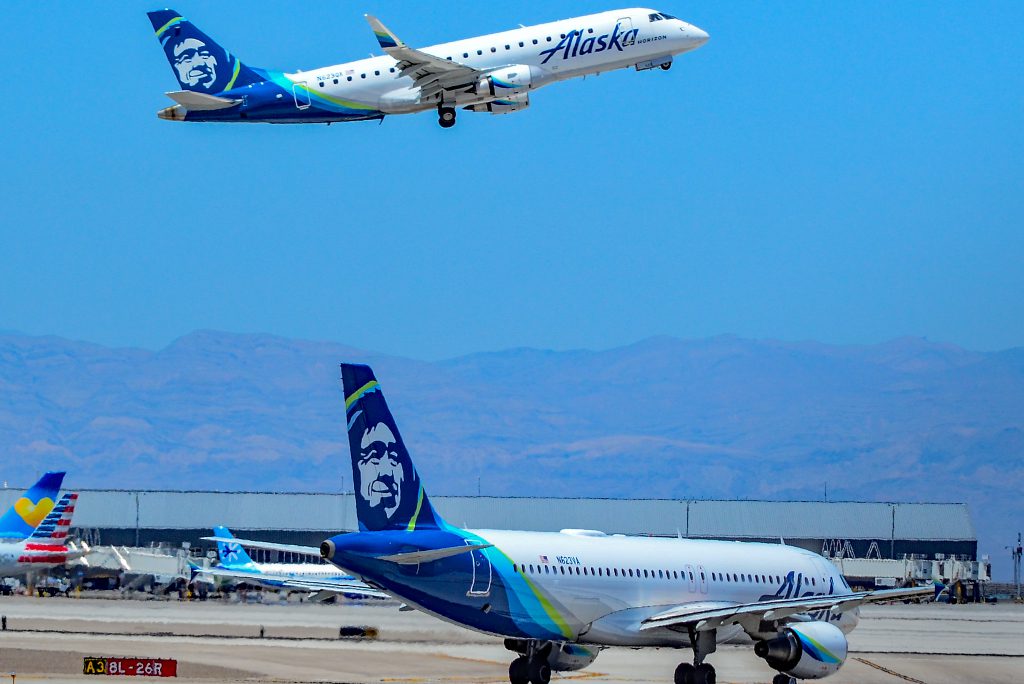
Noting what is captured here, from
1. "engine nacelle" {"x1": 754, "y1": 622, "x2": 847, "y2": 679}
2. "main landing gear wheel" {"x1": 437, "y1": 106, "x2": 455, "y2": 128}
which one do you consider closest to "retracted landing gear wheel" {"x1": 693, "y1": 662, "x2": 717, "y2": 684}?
"engine nacelle" {"x1": 754, "y1": 622, "x2": 847, "y2": 679}

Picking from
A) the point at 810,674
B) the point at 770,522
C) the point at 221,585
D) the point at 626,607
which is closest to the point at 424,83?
the point at 626,607

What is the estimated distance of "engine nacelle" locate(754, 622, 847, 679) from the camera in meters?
40.1

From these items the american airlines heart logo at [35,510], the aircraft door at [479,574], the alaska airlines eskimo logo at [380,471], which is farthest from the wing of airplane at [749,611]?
the american airlines heart logo at [35,510]

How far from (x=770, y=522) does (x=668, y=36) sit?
84.1 metres

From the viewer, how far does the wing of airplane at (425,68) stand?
163 ft

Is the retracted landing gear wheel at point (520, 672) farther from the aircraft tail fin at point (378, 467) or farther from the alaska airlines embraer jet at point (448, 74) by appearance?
the alaska airlines embraer jet at point (448, 74)

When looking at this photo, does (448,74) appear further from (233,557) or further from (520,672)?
(233,557)

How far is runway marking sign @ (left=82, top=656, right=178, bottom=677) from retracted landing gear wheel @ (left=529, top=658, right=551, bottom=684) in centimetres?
969

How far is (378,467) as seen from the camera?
36250 mm

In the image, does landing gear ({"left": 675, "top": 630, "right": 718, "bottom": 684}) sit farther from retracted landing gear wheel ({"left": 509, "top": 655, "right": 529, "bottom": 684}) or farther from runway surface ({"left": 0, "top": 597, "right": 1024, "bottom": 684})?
retracted landing gear wheel ({"left": 509, "top": 655, "right": 529, "bottom": 684})

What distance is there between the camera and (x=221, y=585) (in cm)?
9456

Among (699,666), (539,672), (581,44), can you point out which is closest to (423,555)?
(539,672)

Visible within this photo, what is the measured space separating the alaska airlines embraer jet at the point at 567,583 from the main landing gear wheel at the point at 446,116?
15.0 meters

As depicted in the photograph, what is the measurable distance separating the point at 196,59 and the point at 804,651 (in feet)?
108
